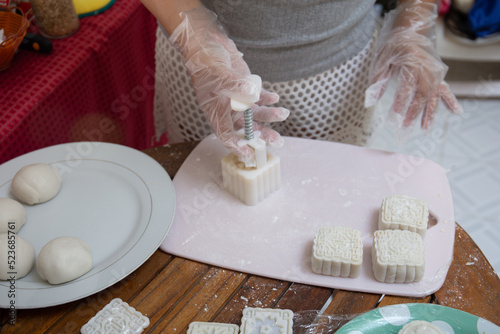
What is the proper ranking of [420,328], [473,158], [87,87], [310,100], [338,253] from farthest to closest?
[473,158] → [87,87] → [310,100] → [338,253] → [420,328]

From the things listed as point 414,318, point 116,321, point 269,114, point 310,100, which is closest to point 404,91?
point 310,100

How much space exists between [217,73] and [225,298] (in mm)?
490

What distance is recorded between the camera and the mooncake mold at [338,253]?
94 centimetres

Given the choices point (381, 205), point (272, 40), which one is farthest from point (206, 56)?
point (381, 205)

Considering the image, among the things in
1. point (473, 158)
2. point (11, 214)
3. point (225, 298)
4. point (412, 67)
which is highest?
point (412, 67)

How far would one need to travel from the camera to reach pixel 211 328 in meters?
0.88

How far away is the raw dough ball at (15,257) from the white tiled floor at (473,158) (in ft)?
5.87

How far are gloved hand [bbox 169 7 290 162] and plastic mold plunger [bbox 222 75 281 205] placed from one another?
0.02 meters

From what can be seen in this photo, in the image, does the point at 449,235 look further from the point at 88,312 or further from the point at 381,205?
the point at 88,312

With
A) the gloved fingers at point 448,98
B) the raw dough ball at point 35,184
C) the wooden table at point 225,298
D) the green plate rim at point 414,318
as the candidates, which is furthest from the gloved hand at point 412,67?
the raw dough ball at point 35,184

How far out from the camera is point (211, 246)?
1.04m

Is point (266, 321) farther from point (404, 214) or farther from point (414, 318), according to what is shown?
point (404, 214)

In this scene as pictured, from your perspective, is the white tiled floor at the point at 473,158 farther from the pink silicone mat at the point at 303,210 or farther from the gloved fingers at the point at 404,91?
the pink silicone mat at the point at 303,210

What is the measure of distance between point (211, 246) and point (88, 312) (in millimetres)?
274
